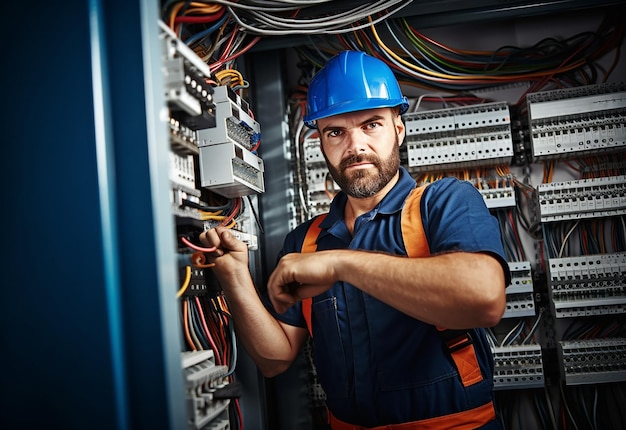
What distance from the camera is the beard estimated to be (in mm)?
1649

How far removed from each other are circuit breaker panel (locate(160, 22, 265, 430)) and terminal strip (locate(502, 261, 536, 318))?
108cm

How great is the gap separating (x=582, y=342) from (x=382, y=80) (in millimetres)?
1309

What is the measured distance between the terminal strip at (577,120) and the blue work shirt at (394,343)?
0.76 meters

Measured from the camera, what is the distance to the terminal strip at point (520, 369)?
2.03m

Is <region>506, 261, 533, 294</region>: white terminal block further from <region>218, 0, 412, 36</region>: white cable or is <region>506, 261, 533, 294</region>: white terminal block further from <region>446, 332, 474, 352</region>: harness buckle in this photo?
<region>218, 0, 412, 36</region>: white cable

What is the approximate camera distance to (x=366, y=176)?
165 centimetres

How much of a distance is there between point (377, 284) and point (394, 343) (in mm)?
356

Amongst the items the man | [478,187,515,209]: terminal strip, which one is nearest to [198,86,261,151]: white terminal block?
the man

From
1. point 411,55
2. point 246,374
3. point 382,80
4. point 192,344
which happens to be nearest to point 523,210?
point 411,55

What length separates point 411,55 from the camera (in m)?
2.00

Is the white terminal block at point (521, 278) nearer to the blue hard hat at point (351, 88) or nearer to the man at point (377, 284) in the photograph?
the man at point (377, 284)

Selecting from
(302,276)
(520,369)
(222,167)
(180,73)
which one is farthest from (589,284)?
(180,73)

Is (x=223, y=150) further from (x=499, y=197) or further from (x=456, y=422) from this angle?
(x=499, y=197)

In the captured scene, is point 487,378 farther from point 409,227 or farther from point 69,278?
point 69,278
